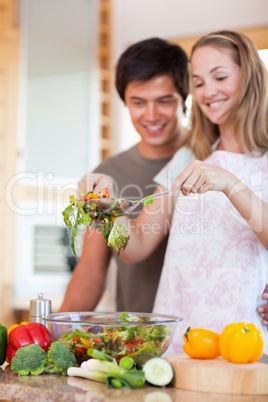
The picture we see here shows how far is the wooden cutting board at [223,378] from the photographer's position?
1222 millimetres

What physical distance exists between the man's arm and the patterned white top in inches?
16.4

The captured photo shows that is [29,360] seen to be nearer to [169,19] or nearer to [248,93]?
[248,93]

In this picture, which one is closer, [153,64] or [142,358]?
[142,358]

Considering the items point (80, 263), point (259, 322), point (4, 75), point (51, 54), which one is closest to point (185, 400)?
point (259, 322)

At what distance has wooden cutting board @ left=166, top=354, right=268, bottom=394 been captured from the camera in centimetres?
122

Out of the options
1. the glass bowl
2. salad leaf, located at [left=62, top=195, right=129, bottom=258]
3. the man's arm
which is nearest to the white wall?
the man's arm

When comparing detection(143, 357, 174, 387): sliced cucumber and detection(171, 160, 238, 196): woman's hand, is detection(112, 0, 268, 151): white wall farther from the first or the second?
detection(143, 357, 174, 387): sliced cucumber

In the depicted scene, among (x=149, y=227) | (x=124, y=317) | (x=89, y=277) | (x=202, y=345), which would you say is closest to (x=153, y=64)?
(x=149, y=227)

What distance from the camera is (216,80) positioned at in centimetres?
198

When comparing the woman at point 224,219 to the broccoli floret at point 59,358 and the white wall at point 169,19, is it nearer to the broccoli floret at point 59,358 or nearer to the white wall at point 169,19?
the broccoli floret at point 59,358

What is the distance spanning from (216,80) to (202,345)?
974mm

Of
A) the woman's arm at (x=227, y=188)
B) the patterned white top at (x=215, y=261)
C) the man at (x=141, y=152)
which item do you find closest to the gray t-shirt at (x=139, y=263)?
the man at (x=141, y=152)

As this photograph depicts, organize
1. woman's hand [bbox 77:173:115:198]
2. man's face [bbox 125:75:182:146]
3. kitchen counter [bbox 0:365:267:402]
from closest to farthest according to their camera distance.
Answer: kitchen counter [bbox 0:365:267:402] < woman's hand [bbox 77:173:115:198] < man's face [bbox 125:75:182:146]

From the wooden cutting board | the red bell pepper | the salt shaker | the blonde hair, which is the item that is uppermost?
the blonde hair
